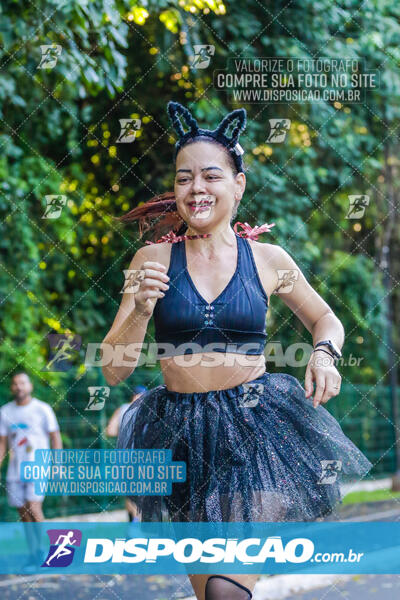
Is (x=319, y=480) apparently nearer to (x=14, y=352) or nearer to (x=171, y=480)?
(x=171, y=480)

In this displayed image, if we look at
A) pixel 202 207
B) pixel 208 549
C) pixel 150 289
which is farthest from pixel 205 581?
pixel 202 207

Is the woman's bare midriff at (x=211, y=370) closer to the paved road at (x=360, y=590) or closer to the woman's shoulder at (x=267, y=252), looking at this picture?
the woman's shoulder at (x=267, y=252)

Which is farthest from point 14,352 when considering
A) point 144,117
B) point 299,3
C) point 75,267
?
point 299,3

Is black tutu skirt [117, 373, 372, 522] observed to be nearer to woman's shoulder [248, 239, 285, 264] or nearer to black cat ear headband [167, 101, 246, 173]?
woman's shoulder [248, 239, 285, 264]

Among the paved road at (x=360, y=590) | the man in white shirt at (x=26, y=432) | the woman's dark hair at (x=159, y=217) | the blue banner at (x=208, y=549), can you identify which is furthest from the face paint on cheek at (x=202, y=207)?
the paved road at (x=360, y=590)

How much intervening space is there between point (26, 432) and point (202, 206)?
3.01 m

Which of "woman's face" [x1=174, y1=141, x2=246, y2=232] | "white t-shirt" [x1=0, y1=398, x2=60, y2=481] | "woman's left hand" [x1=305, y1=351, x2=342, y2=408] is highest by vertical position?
"woman's face" [x1=174, y1=141, x2=246, y2=232]

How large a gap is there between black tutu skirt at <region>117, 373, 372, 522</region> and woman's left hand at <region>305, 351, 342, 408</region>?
0.18 metres

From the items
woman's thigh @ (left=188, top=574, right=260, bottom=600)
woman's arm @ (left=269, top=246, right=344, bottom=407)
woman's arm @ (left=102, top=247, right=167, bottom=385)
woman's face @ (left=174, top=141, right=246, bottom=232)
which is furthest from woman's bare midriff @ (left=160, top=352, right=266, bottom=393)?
woman's thigh @ (left=188, top=574, right=260, bottom=600)

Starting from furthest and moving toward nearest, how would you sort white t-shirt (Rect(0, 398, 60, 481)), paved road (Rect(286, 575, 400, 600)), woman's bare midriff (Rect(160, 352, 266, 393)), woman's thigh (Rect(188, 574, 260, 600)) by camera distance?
1. white t-shirt (Rect(0, 398, 60, 481))
2. paved road (Rect(286, 575, 400, 600))
3. woman's bare midriff (Rect(160, 352, 266, 393))
4. woman's thigh (Rect(188, 574, 260, 600))

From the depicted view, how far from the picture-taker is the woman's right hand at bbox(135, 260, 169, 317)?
8.63 feet

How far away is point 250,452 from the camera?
266 cm

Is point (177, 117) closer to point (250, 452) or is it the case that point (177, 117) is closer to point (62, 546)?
point (250, 452)

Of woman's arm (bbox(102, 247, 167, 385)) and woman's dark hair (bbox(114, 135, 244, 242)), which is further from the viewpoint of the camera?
woman's dark hair (bbox(114, 135, 244, 242))
